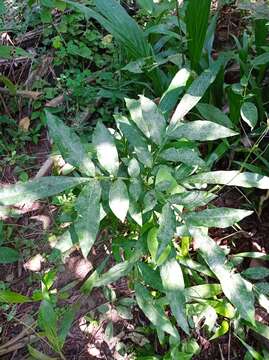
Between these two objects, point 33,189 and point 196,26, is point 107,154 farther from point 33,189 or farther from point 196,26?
point 196,26

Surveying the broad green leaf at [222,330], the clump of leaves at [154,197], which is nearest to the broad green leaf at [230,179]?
the clump of leaves at [154,197]

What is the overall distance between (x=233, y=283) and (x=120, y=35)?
1.07m

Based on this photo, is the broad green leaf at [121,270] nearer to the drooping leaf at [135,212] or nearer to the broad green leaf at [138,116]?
the drooping leaf at [135,212]

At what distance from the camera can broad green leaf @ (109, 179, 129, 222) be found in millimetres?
1049

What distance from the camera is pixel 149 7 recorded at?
176 centimetres

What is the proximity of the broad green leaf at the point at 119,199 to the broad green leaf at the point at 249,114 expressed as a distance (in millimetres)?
517

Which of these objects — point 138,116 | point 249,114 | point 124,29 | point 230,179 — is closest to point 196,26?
point 124,29

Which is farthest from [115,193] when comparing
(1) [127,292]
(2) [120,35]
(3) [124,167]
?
(2) [120,35]

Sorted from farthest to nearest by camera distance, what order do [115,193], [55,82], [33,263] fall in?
1. [55,82]
2. [33,263]
3. [115,193]

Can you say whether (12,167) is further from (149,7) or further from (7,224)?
(149,7)

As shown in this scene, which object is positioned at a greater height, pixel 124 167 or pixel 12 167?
pixel 124 167

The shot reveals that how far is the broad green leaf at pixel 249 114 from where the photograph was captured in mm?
1407

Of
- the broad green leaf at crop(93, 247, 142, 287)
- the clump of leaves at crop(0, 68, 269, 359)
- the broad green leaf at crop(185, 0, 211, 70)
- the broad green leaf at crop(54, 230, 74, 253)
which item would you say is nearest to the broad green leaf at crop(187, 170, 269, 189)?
the clump of leaves at crop(0, 68, 269, 359)

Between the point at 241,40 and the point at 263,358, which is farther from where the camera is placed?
the point at 241,40
